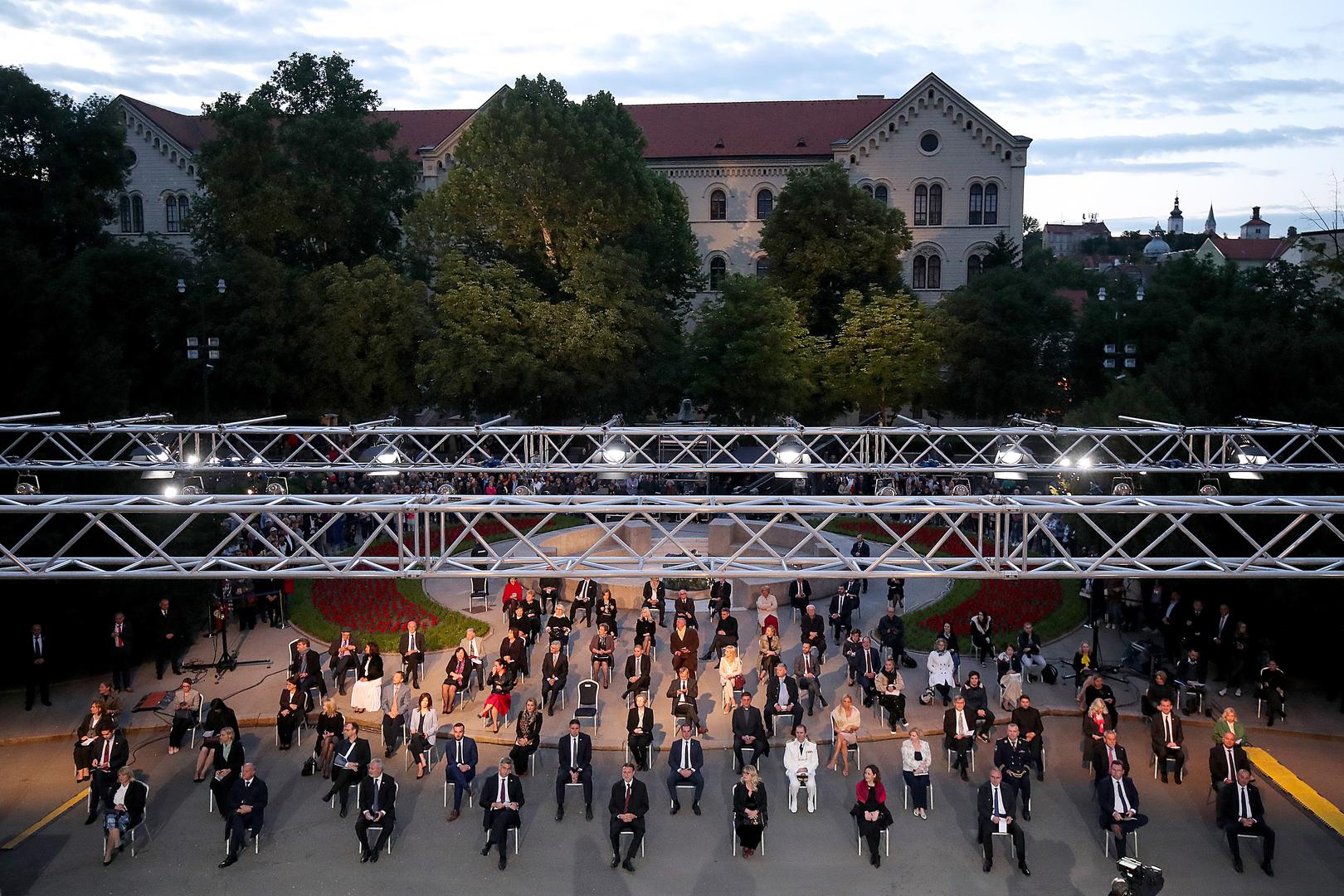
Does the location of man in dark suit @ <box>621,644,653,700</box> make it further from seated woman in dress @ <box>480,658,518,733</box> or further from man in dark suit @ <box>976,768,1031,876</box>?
man in dark suit @ <box>976,768,1031,876</box>

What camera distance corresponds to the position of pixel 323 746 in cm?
1630

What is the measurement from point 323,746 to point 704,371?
25.7m

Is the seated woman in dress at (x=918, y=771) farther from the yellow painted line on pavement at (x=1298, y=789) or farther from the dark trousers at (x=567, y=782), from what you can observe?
the yellow painted line on pavement at (x=1298, y=789)

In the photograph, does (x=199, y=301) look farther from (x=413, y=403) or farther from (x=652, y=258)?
(x=652, y=258)

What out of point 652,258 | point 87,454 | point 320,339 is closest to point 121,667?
point 87,454

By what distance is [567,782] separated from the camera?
1497 centimetres

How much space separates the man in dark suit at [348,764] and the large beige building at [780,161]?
40.0 metres

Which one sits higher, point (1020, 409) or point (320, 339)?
point (320, 339)

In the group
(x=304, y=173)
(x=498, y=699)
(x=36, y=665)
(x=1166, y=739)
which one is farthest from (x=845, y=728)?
(x=304, y=173)

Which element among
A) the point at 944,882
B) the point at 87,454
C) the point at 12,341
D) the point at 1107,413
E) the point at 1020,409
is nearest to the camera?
the point at 944,882

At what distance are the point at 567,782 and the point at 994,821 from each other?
18.2 ft

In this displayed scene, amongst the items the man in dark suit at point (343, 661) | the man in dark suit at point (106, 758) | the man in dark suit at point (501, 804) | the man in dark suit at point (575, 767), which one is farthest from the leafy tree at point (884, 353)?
the man in dark suit at point (106, 758)

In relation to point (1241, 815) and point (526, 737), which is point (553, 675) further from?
point (1241, 815)

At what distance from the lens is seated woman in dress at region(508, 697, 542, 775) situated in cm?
1597
